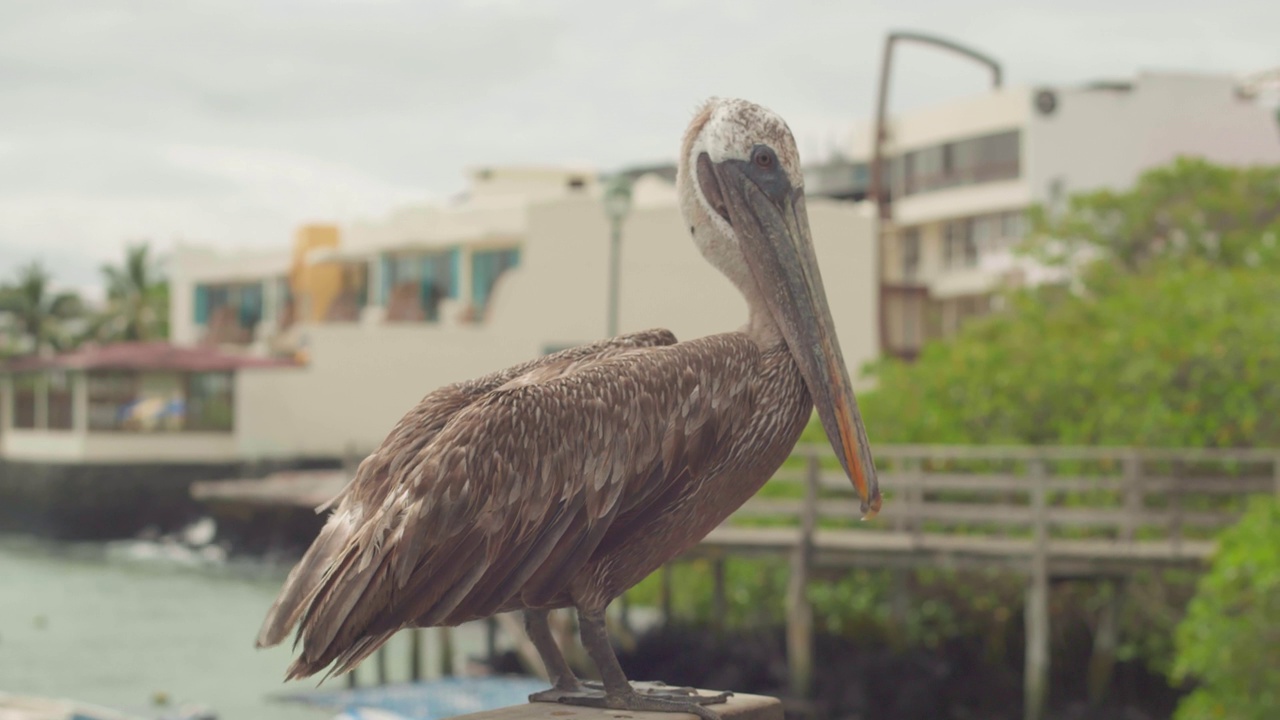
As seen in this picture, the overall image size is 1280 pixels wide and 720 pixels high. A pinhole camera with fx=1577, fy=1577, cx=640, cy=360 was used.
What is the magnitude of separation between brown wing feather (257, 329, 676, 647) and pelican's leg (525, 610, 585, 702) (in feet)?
1.56

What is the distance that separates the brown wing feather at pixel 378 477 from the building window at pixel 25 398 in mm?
54452

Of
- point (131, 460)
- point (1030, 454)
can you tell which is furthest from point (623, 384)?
point (131, 460)

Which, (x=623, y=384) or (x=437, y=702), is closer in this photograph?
(x=623, y=384)

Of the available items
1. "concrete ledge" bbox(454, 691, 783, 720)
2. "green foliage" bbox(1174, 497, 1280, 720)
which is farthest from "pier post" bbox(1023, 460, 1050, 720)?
"concrete ledge" bbox(454, 691, 783, 720)

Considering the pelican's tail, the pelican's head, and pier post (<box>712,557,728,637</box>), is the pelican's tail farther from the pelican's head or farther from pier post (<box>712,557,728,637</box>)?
pier post (<box>712,557,728,637</box>)

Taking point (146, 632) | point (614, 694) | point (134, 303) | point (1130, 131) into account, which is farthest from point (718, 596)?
point (134, 303)

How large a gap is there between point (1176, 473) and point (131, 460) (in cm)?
3959

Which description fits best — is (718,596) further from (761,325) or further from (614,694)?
(761,325)

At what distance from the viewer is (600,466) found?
143 inches

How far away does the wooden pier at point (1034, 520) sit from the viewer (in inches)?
673

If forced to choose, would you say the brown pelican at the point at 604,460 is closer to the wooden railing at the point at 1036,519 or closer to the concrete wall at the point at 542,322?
the wooden railing at the point at 1036,519

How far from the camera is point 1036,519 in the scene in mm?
17250

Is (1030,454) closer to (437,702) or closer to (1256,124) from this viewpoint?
(437,702)

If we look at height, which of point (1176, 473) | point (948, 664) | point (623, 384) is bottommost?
point (948, 664)
